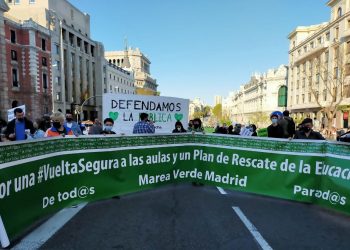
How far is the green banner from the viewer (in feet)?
13.7

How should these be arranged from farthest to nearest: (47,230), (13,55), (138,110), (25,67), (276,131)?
(25,67)
(13,55)
(138,110)
(276,131)
(47,230)

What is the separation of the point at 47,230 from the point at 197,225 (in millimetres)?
2290

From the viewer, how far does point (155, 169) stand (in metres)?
6.44

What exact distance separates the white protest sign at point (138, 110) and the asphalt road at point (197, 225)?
10.9 ft

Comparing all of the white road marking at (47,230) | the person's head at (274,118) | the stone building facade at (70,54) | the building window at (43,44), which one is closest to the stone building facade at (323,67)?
the person's head at (274,118)

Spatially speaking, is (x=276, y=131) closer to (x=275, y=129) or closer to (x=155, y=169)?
(x=275, y=129)

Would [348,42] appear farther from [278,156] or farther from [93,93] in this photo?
[93,93]

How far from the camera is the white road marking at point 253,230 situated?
12.8 feet

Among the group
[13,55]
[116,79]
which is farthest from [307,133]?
[116,79]

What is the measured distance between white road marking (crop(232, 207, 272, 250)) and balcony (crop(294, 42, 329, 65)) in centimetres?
5643

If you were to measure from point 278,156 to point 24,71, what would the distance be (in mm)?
47670

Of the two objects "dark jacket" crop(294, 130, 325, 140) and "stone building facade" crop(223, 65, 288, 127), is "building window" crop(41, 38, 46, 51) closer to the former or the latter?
"dark jacket" crop(294, 130, 325, 140)

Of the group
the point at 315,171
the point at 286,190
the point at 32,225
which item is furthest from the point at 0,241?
the point at 315,171

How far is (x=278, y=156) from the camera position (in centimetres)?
588
